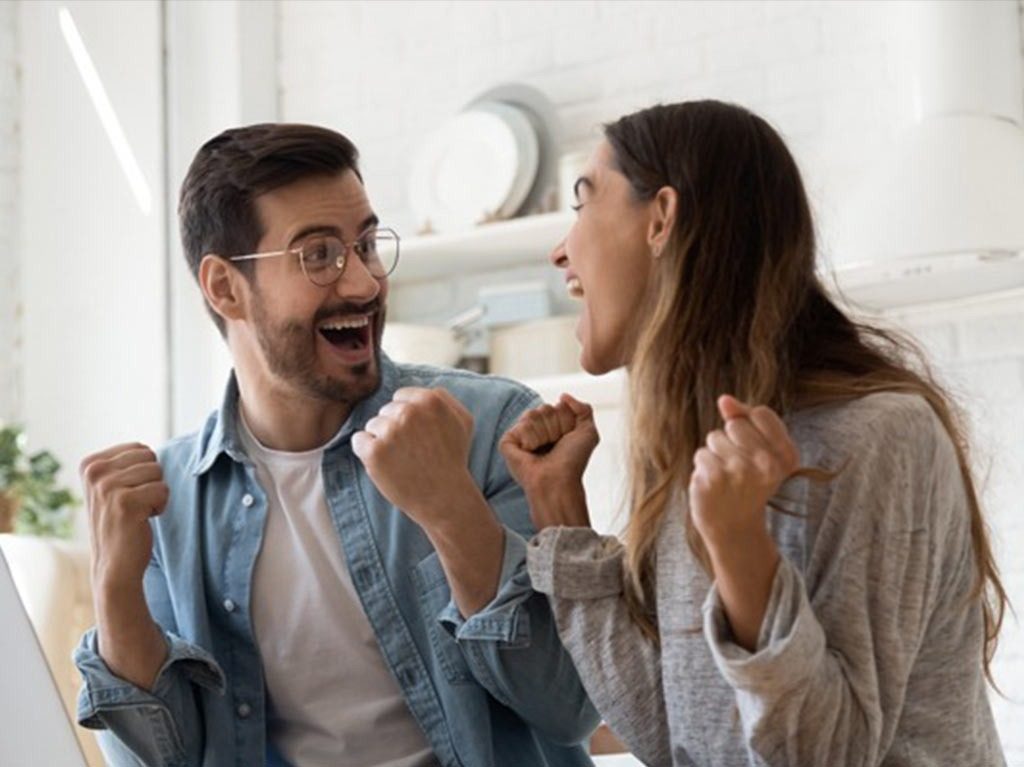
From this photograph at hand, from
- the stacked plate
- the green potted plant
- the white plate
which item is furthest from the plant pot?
the white plate

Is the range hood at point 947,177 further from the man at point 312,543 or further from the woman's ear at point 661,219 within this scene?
the woman's ear at point 661,219

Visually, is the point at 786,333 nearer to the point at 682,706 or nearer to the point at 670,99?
the point at 682,706

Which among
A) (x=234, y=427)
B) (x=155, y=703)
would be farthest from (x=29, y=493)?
(x=155, y=703)

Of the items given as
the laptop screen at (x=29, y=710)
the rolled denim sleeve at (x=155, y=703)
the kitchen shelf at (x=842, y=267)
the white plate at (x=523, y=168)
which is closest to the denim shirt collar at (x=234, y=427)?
the rolled denim sleeve at (x=155, y=703)

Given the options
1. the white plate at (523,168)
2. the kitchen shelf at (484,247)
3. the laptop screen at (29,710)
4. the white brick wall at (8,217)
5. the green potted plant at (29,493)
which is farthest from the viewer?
the white brick wall at (8,217)

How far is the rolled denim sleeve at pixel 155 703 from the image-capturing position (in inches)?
63.7

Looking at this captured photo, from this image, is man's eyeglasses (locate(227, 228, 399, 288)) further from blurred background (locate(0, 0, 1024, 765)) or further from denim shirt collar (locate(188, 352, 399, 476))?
blurred background (locate(0, 0, 1024, 765))

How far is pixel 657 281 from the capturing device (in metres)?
1.44

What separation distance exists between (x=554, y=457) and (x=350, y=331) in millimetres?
480

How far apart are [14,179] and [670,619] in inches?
115

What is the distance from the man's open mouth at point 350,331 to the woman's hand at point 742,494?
794mm

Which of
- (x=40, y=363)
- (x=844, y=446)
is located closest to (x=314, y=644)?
(x=844, y=446)

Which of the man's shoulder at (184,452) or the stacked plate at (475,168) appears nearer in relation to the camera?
the man's shoulder at (184,452)

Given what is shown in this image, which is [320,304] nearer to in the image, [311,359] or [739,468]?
[311,359]
